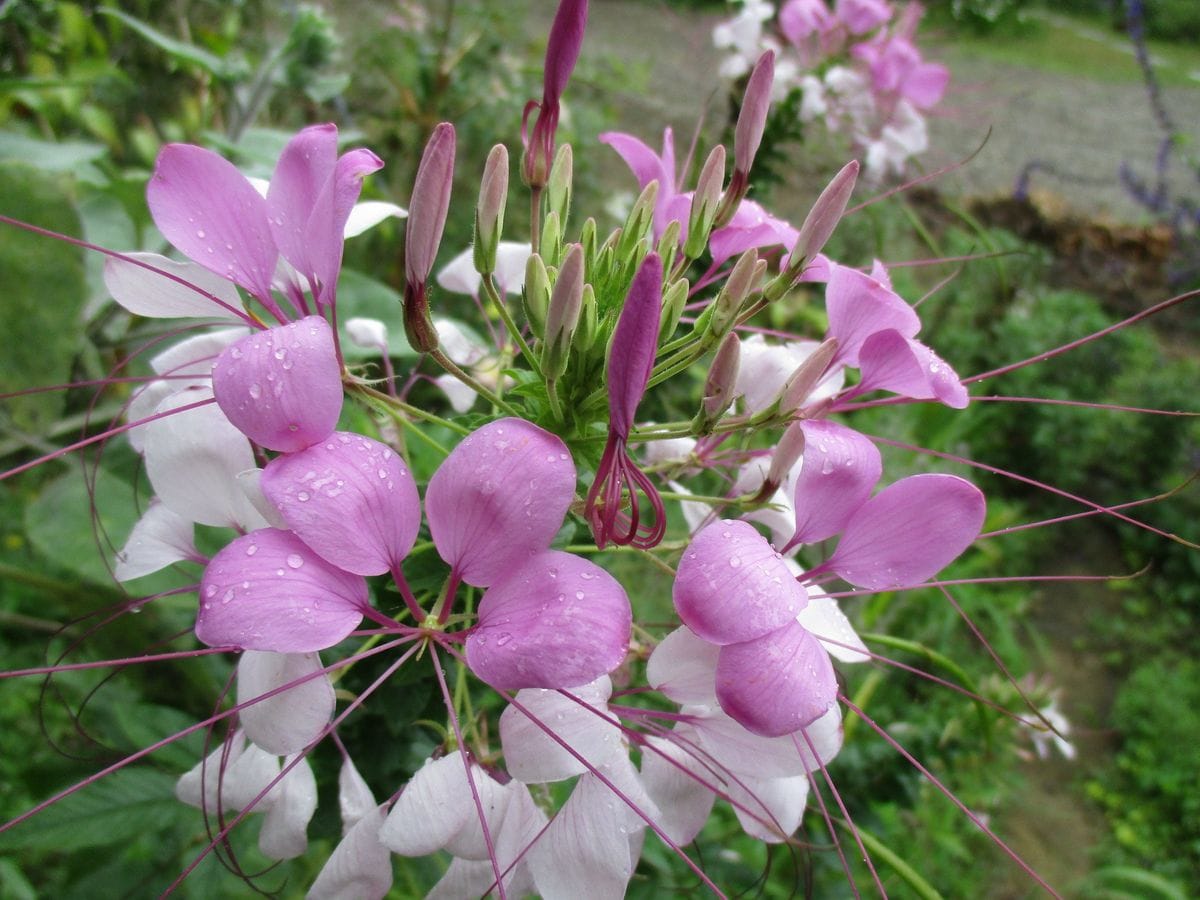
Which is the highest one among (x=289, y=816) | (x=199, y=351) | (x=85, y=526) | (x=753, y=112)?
(x=753, y=112)

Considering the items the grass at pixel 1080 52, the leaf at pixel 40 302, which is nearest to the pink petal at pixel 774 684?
the leaf at pixel 40 302

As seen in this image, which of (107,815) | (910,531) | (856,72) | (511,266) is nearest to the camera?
(910,531)

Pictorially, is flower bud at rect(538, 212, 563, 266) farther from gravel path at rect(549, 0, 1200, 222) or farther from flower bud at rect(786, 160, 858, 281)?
gravel path at rect(549, 0, 1200, 222)

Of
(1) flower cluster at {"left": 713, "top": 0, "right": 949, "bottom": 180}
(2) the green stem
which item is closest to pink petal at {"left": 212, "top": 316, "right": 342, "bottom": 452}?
(2) the green stem

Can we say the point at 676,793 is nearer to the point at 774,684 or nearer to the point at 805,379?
the point at 774,684

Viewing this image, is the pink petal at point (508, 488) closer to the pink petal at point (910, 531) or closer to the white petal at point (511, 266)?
the pink petal at point (910, 531)

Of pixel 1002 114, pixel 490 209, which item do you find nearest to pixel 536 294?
pixel 490 209

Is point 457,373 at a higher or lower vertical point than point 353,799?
higher
